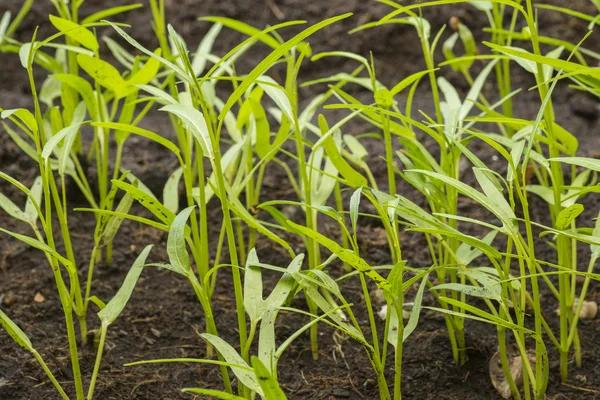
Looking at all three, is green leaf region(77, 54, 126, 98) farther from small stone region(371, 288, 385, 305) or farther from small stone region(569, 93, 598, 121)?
small stone region(569, 93, 598, 121)

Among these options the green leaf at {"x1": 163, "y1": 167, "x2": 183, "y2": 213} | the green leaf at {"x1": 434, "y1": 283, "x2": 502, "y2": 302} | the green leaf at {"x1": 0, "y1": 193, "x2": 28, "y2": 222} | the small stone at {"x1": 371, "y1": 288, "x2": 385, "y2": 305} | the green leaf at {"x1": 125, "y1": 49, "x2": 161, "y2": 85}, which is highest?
the green leaf at {"x1": 125, "y1": 49, "x2": 161, "y2": 85}

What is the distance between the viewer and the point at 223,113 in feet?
3.15

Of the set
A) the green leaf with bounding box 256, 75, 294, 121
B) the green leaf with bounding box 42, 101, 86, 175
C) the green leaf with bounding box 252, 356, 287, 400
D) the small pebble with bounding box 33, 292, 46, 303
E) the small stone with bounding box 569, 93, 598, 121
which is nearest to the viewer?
the green leaf with bounding box 252, 356, 287, 400

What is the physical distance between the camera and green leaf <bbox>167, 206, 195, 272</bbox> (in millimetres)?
1000

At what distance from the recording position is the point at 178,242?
101cm

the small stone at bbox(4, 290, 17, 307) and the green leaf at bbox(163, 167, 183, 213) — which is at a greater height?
the green leaf at bbox(163, 167, 183, 213)

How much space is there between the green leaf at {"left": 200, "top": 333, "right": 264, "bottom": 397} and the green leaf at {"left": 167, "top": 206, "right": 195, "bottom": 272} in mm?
107

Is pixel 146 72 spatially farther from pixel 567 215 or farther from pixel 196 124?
pixel 567 215

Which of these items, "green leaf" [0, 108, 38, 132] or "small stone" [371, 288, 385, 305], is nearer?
"green leaf" [0, 108, 38, 132]

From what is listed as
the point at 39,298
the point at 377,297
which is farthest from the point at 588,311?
the point at 39,298

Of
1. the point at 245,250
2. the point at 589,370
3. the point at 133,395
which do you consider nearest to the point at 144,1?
the point at 245,250

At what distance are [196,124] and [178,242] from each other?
15 centimetres

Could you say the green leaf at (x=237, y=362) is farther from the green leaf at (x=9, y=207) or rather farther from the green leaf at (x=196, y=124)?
the green leaf at (x=9, y=207)

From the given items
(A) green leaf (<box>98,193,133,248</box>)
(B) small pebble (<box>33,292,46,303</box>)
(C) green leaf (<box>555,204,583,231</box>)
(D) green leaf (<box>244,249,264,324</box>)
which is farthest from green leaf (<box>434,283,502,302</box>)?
(B) small pebble (<box>33,292,46,303</box>)
